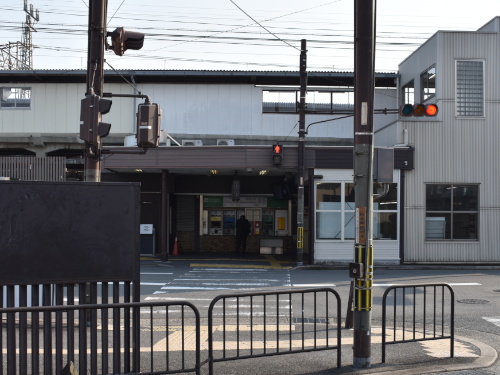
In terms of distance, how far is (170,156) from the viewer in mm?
23578

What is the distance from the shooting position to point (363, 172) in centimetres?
805

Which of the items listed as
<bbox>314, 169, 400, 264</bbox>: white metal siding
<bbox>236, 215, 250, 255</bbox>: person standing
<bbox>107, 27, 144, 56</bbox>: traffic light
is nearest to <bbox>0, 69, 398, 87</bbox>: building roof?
<bbox>236, 215, 250, 255</bbox>: person standing

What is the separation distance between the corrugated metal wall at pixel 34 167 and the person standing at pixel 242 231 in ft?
25.0

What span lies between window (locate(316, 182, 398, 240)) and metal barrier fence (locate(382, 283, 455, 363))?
7462 mm

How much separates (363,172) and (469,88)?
17.2m

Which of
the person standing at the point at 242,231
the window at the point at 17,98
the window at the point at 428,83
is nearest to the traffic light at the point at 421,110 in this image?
the window at the point at 428,83

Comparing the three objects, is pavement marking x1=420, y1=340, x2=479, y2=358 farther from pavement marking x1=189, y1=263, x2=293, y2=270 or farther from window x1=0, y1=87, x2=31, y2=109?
window x1=0, y1=87, x2=31, y2=109

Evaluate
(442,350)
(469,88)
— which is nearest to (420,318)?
(442,350)

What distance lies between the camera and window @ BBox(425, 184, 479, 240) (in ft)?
77.0

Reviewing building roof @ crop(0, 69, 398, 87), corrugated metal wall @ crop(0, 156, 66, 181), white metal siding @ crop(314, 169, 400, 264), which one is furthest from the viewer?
building roof @ crop(0, 69, 398, 87)

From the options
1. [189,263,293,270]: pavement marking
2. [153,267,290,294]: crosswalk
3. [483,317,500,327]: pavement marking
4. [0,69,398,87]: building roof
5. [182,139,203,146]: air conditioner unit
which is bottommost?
[483,317,500,327]: pavement marking

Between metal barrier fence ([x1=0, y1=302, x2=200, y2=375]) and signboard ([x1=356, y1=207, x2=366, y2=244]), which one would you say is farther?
signboard ([x1=356, y1=207, x2=366, y2=244])

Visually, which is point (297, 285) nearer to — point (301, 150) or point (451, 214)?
point (301, 150)

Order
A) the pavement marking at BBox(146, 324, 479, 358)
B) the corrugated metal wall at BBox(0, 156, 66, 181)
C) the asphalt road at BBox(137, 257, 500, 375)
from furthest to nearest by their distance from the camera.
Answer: the corrugated metal wall at BBox(0, 156, 66, 181) → the pavement marking at BBox(146, 324, 479, 358) → the asphalt road at BBox(137, 257, 500, 375)
